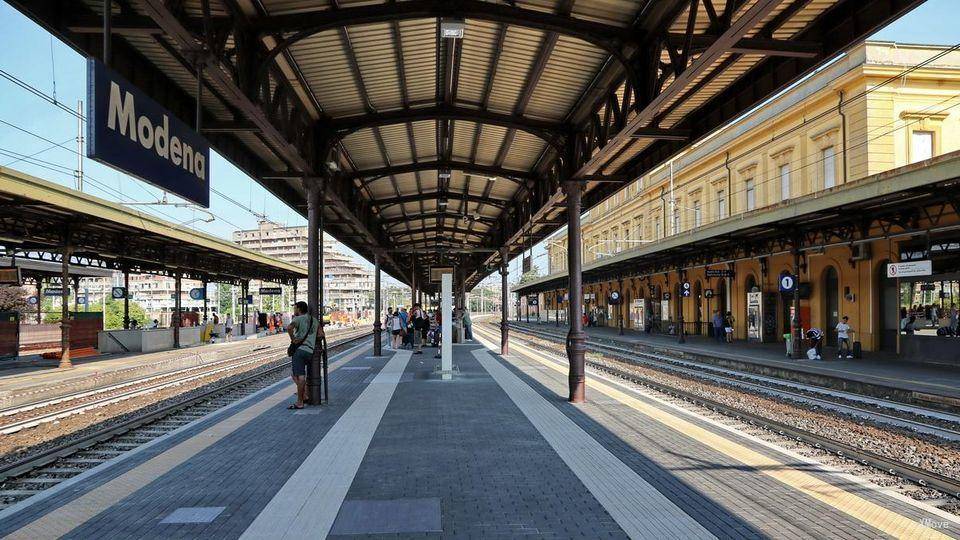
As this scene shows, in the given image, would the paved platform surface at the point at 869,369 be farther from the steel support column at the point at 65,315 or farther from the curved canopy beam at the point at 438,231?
the steel support column at the point at 65,315

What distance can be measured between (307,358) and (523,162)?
6.97m

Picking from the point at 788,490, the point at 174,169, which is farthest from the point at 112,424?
the point at 788,490

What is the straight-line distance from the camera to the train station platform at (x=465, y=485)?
189 inches

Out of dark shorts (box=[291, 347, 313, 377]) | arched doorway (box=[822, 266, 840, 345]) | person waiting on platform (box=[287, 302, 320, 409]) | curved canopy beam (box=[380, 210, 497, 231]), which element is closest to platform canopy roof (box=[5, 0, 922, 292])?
person waiting on platform (box=[287, 302, 320, 409])

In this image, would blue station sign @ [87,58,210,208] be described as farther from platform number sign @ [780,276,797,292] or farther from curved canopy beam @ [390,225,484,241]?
platform number sign @ [780,276,797,292]

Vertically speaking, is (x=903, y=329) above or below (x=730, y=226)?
below

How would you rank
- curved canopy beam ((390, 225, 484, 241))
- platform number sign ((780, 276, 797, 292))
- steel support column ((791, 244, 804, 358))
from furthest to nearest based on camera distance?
curved canopy beam ((390, 225, 484, 241)) < platform number sign ((780, 276, 797, 292)) < steel support column ((791, 244, 804, 358))

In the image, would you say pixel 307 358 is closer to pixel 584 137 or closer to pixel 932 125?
pixel 584 137

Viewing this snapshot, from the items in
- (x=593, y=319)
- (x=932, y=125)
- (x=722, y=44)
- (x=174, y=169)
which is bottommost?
(x=593, y=319)

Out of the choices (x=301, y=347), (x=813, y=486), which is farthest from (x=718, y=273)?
(x=813, y=486)

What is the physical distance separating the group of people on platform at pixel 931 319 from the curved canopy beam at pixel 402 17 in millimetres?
15959

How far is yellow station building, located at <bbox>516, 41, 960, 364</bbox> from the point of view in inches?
692

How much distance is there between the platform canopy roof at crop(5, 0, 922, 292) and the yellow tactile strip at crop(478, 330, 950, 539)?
410 cm

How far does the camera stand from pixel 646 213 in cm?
4869
